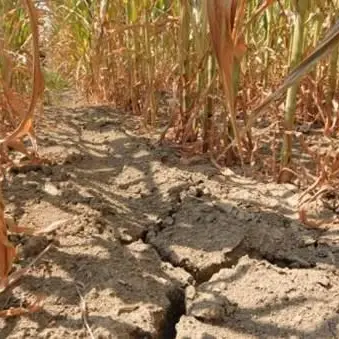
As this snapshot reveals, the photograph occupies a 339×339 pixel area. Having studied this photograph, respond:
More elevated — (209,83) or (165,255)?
(209,83)

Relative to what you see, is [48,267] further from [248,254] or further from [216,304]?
[248,254]

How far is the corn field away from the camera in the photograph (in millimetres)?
1218

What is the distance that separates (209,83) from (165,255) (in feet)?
1.68

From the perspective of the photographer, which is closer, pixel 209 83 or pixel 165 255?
pixel 165 255

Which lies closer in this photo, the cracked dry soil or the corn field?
the cracked dry soil

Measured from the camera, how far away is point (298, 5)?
3.95ft

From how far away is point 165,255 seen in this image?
1.12 m

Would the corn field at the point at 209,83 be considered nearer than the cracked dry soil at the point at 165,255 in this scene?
No

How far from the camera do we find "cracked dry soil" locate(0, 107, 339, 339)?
91 cm

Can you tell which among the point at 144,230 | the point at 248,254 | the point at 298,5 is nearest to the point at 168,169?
the point at 144,230

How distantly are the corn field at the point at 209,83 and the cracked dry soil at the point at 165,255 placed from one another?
8 centimetres

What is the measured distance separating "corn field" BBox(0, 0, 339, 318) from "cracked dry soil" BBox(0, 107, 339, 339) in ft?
0.25

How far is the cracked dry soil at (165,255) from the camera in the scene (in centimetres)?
91

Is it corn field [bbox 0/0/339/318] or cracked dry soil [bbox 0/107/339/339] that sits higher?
corn field [bbox 0/0/339/318]
